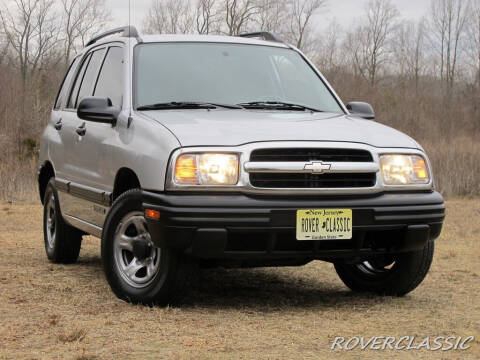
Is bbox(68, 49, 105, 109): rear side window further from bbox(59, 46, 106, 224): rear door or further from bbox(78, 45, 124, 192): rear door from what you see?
bbox(78, 45, 124, 192): rear door

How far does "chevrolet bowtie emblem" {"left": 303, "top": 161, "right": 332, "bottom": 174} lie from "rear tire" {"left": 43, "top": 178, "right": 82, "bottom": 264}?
3149 mm

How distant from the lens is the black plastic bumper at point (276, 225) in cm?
493

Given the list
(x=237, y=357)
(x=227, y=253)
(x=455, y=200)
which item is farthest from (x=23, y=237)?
(x=455, y=200)

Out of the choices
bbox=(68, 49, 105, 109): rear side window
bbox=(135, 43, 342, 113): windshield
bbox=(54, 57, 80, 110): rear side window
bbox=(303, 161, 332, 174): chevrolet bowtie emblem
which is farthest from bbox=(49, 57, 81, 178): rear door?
bbox=(303, 161, 332, 174): chevrolet bowtie emblem

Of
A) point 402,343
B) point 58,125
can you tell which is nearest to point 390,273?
point 402,343

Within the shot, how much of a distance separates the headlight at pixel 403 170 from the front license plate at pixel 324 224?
1.36ft

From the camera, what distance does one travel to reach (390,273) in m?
6.13

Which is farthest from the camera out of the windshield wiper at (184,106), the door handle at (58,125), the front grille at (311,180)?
the door handle at (58,125)

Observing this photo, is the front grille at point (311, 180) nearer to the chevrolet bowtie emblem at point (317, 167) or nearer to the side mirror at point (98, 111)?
the chevrolet bowtie emblem at point (317, 167)

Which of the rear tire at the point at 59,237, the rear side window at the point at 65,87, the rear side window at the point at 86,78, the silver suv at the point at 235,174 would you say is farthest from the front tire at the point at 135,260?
the rear side window at the point at 65,87

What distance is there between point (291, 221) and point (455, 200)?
478 inches

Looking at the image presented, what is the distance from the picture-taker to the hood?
511cm

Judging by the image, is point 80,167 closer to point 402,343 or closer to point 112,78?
point 112,78

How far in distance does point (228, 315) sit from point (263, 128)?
1186 mm
